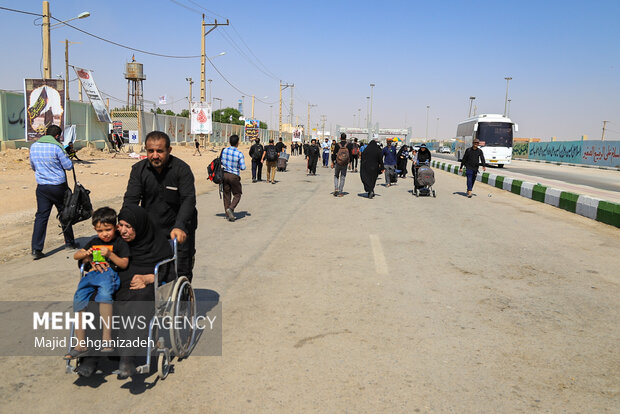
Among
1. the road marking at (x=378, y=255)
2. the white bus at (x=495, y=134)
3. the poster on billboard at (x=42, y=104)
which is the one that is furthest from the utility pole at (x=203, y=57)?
the road marking at (x=378, y=255)

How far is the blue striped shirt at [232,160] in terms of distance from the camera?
1009 cm

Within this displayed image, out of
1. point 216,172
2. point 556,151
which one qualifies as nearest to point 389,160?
point 216,172

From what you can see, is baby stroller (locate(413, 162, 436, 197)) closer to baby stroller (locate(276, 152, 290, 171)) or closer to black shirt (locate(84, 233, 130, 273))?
baby stroller (locate(276, 152, 290, 171))

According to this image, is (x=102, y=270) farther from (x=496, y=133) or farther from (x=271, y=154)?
(x=496, y=133)

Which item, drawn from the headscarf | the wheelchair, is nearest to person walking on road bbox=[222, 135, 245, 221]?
the wheelchair

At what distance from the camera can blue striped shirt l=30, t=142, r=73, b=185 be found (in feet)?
21.4

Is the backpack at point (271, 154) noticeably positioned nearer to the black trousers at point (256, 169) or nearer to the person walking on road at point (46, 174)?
the black trousers at point (256, 169)

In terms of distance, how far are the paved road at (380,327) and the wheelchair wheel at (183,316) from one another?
17cm

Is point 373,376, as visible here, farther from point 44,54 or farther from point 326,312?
point 44,54

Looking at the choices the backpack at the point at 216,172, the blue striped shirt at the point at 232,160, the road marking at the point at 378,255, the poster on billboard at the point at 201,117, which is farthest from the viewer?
the poster on billboard at the point at 201,117

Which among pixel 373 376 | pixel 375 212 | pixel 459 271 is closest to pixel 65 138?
pixel 375 212

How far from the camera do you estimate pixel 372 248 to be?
7676mm

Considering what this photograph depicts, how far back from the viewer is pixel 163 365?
3424 mm

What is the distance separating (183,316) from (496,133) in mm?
33615
